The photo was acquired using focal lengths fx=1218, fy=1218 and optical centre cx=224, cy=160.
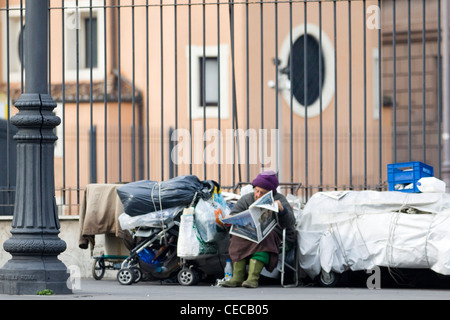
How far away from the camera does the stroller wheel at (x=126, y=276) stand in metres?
13.2

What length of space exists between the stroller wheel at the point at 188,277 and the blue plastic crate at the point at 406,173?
2.47 metres

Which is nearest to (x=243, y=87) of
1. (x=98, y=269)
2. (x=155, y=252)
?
(x=98, y=269)

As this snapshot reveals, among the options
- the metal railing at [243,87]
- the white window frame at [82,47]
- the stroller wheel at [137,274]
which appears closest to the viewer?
the stroller wheel at [137,274]

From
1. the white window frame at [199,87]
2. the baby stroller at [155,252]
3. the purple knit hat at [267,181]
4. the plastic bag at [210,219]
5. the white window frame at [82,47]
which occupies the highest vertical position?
the white window frame at [82,47]

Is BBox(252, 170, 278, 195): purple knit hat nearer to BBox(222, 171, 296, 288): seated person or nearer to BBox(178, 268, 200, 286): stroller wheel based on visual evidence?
BBox(222, 171, 296, 288): seated person

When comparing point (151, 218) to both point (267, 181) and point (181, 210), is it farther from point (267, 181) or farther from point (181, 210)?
point (267, 181)

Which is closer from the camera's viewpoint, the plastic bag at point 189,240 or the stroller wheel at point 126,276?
the plastic bag at point 189,240

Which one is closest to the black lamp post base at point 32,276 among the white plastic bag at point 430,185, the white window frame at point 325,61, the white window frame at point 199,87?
the white plastic bag at point 430,185

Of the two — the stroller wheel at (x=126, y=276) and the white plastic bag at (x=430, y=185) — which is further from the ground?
the white plastic bag at (x=430, y=185)

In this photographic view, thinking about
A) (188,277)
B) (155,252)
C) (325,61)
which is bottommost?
(188,277)

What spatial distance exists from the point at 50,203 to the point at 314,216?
3416mm

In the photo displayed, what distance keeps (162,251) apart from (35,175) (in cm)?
284

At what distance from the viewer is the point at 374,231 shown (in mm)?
12766

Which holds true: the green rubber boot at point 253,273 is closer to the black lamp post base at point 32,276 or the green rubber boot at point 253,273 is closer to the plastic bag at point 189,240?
the plastic bag at point 189,240
